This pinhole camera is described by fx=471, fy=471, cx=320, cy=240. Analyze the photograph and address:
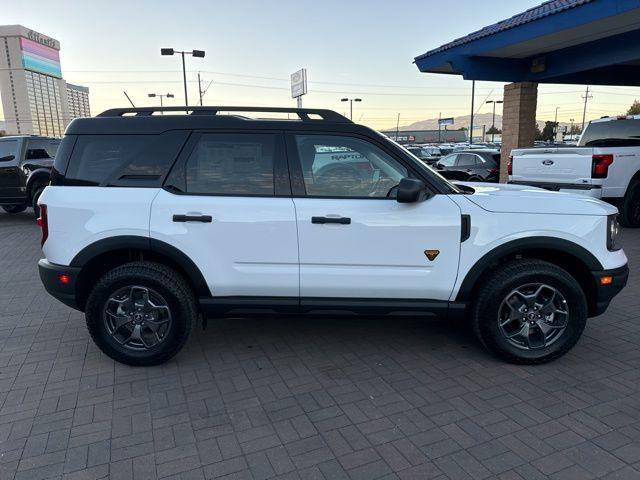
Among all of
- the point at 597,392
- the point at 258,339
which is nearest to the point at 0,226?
the point at 258,339

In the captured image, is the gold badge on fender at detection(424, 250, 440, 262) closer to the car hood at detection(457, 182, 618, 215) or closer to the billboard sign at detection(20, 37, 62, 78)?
the car hood at detection(457, 182, 618, 215)

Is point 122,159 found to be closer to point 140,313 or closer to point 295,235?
point 140,313

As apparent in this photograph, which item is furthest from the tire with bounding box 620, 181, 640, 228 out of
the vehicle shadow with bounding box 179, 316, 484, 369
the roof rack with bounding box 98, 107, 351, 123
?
the roof rack with bounding box 98, 107, 351, 123

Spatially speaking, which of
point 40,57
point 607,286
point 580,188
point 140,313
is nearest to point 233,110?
point 140,313

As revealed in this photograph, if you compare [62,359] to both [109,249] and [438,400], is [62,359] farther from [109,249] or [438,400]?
[438,400]

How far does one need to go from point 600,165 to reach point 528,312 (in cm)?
573

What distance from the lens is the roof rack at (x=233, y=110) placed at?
368 cm

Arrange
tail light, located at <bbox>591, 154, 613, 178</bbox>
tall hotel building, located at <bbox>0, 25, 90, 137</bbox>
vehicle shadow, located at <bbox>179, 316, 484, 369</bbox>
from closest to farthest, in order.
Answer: vehicle shadow, located at <bbox>179, 316, 484, 369</bbox>, tail light, located at <bbox>591, 154, 613, 178</bbox>, tall hotel building, located at <bbox>0, 25, 90, 137</bbox>

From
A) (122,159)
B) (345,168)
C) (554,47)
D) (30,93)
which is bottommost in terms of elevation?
(345,168)

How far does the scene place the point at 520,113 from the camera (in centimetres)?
1241

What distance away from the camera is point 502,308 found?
11.9ft

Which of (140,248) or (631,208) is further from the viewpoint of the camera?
(631,208)

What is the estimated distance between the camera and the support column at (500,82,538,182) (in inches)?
488

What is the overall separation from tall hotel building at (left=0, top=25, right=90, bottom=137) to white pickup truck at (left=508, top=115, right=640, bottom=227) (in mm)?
89362
